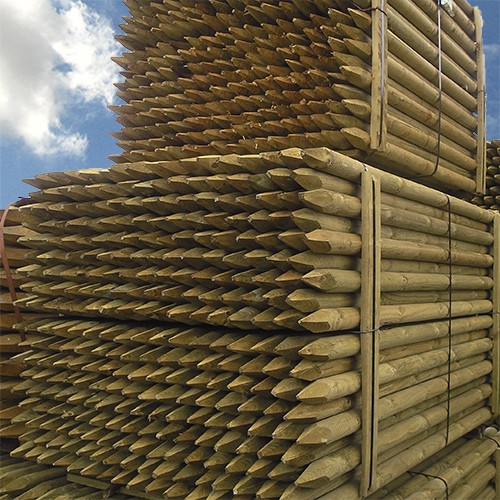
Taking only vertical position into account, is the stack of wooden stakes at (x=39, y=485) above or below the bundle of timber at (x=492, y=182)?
below

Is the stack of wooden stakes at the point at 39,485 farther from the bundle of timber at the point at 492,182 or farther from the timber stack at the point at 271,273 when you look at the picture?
the bundle of timber at the point at 492,182

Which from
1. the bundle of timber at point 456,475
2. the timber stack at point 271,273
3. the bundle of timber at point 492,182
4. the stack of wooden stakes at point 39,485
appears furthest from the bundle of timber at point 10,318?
the bundle of timber at point 492,182

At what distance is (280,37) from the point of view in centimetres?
418

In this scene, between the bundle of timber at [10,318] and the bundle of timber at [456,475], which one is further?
the bundle of timber at [10,318]

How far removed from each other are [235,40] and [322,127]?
41.8 inches

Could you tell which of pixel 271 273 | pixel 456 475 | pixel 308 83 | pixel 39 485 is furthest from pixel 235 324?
pixel 456 475

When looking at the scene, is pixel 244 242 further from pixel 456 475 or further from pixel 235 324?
pixel 456 475

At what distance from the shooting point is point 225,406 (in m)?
3.19

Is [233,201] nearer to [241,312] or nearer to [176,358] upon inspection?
[241,312]

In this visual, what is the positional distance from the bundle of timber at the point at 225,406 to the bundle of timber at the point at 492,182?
3.82 m

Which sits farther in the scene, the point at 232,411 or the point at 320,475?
the point at 232,411

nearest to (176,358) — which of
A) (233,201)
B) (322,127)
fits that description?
(233,201)

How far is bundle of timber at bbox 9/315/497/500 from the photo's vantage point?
118 inches

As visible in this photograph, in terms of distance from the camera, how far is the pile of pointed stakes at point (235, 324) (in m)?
3.01
